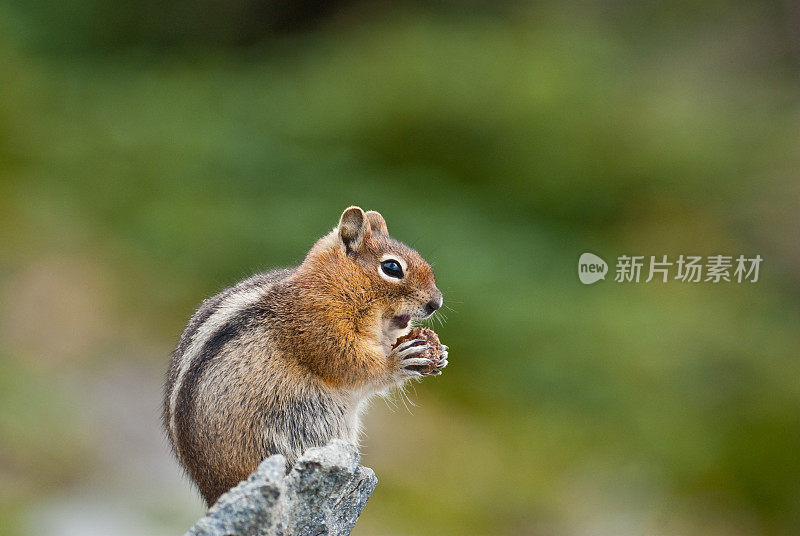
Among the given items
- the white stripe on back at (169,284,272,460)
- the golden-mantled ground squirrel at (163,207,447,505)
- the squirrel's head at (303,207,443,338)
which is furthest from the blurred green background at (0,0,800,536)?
the squirrel's head at (303,207,443,338)

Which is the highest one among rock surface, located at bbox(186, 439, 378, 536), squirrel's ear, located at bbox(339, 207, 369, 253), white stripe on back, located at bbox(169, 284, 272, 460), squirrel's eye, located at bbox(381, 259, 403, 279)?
squirrel's ear, located at bbox(339, 207, 369, 253)

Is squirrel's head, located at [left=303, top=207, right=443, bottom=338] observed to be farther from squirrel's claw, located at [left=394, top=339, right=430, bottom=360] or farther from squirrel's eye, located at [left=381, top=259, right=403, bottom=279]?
squirrel's claw, located at [left=394, top=339, right=430, bottom=360]

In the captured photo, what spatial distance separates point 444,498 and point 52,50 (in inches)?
351

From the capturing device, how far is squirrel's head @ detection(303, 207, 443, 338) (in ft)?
13.3

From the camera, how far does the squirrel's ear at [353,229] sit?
4.08 metres

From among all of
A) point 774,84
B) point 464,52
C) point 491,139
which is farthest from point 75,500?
point 774,84

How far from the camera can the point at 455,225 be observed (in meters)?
11.1

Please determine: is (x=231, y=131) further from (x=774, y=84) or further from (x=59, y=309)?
(x=774, y=84)

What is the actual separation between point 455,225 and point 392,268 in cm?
703

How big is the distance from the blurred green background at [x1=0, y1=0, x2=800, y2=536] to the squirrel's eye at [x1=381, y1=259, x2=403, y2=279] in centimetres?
425

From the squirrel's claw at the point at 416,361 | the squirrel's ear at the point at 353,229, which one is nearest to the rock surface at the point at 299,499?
the squirrel's claw at the point at 416,361

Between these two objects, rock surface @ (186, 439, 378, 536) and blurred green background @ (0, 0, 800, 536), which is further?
blurred green background @ (0, 0, 800, 536)

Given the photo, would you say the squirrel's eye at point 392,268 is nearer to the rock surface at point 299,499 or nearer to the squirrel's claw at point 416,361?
the squirrel's claw at point 416,361

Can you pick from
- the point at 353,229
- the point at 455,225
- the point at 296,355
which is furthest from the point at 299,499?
the point at 455,225
